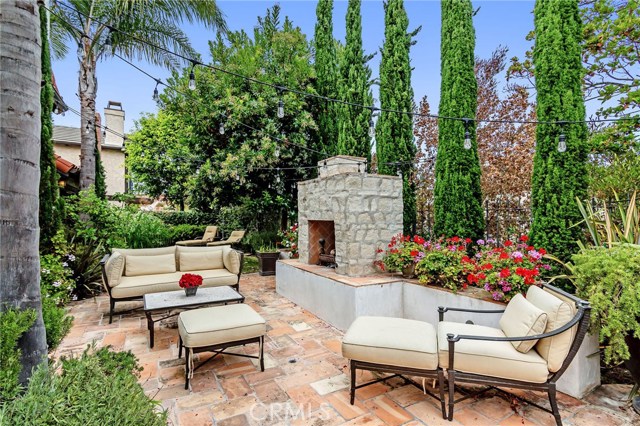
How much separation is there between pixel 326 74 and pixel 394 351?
7.83 metres

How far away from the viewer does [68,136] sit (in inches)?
617

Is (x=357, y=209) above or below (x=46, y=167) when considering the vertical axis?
below

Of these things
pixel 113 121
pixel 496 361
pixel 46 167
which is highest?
pixel 113 121

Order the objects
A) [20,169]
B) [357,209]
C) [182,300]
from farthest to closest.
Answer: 1. [357,209]
2. [182,300]
3. [20,169]

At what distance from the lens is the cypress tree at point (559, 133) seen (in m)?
3.47

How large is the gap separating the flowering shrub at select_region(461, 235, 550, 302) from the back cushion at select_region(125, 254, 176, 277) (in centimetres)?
441

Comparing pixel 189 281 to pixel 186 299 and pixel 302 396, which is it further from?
pixel 302 396

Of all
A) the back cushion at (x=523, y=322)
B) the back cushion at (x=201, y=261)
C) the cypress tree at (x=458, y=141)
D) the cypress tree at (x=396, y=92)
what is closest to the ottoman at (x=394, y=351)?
the back cushion at (x=523, y=322)

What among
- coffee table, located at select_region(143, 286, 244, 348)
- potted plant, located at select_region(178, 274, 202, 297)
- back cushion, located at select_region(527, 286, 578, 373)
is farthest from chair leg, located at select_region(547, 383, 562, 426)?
potted plant, located at select_region(178, 274, 202, 297)

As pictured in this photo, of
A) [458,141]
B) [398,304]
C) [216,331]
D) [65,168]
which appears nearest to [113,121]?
[65,168]

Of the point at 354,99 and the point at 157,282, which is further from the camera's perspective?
the point at 354,99

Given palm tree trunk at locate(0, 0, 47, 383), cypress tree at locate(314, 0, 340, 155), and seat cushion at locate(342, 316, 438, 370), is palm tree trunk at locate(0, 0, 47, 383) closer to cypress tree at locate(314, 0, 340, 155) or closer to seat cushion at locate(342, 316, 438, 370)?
seat cushion at locate(342, 316, 438, 370)

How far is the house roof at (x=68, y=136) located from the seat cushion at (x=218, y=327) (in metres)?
15.9

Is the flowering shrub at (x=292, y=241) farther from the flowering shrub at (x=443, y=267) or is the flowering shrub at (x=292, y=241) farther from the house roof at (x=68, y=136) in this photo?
the house roof at (x=68, y=136)
